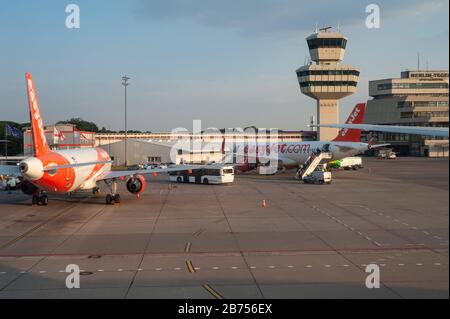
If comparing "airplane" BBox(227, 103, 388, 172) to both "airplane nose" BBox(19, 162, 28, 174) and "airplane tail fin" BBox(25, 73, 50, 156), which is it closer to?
"airplane tail fin" BBox(25, 73, 50, 156)

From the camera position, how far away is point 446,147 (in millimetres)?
6293

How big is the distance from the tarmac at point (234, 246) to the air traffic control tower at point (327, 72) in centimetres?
8292

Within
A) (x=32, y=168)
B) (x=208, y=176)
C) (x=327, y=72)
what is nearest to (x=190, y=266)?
(x=32, y=168)

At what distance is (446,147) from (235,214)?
25.7 metres

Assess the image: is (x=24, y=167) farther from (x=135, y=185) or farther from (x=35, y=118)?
(x=135, y=185)

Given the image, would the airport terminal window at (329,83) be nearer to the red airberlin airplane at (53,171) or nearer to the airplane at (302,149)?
the airplane at (302,149)

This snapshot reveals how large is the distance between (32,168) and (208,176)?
2889 cm

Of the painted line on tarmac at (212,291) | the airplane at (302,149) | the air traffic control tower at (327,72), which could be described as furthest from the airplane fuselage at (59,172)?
the air traffic control tower at (327,72)

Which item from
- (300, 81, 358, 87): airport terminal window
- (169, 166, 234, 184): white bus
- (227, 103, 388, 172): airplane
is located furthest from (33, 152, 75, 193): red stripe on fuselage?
(300, 81, 358, 87): airport terminal window

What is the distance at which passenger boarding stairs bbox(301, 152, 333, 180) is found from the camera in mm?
60531

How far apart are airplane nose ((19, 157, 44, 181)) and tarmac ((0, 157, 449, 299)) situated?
287 centimetres

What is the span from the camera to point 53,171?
106 ft

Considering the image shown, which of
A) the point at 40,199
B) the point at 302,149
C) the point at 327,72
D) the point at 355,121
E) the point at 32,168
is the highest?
the point at 327,72
